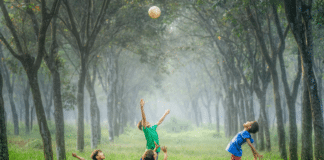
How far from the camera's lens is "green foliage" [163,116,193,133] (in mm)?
38469

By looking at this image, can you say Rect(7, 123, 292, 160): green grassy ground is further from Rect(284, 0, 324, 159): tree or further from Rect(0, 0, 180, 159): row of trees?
Rect(284, 0, 324, 159): tree

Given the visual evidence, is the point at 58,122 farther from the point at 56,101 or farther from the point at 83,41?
the point at 83,41

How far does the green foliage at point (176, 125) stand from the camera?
38469mm

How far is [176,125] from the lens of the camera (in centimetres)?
3897

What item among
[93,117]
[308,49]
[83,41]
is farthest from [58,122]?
[308,49]

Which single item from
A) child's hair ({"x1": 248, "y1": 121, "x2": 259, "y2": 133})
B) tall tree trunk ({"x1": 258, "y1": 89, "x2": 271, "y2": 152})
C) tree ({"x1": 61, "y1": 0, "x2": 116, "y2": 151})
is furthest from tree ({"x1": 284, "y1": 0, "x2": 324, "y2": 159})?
tree ({"x1": 61, "y1": 0, "x2": 116, "y2": 151})

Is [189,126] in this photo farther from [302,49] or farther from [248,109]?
[302,49]

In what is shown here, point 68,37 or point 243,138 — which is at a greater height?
point 68,37

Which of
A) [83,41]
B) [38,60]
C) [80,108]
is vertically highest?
[83,41]

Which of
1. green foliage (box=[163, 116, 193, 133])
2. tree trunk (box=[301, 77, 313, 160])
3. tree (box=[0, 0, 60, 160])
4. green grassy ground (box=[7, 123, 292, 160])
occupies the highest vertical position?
tree (box=[0, 0, 60, 160])

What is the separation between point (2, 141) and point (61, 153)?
2881 mm

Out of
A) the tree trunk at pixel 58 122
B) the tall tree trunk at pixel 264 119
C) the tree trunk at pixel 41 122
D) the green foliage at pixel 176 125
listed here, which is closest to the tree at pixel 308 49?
the tall tree trunk at pixel 264 119

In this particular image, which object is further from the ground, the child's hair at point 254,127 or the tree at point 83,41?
the tree at point 83,41

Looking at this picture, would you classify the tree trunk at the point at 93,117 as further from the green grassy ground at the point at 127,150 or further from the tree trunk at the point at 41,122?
the tree trunk at the point at 41,122
